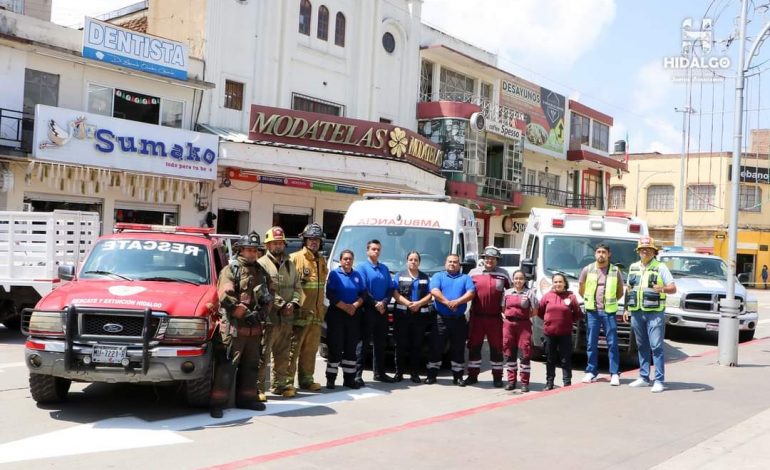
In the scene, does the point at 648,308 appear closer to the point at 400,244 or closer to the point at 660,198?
the point at 400,244

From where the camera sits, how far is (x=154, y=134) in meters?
19.7

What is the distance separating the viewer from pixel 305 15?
26.0m

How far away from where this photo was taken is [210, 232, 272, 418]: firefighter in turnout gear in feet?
24.2

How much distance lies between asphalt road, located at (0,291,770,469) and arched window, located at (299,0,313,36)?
61.9 ft

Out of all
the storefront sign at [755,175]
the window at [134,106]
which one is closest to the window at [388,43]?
the window at [134,106]

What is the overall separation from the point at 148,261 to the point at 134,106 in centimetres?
1405

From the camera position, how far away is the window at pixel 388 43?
29.2 m

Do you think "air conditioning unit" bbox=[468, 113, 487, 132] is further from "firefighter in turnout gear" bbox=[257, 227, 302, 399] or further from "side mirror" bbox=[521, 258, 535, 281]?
"firefighter in turnout gear" bbox=[257, 227, 302, 399]

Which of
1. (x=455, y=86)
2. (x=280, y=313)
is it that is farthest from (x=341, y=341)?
(x=455, y=86)

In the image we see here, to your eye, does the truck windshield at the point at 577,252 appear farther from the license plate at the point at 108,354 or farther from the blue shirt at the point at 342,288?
the license plate at the point at 108,354

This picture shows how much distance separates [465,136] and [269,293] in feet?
78.6

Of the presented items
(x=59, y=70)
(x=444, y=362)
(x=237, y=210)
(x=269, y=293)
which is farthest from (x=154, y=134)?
(x=269, y=293)

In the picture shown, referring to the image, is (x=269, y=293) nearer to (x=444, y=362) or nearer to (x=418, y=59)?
(x=444, y=362)

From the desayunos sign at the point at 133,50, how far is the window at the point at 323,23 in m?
6.57
